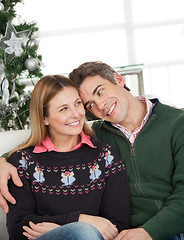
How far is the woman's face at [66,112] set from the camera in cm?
154

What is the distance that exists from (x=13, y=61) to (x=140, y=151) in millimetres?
1516

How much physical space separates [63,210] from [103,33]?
4375 mm

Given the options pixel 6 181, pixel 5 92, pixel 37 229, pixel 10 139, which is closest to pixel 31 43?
pixel 5 92

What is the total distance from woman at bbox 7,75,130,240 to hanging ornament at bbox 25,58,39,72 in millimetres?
1048

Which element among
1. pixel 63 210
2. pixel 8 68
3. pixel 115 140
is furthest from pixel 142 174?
pixel 8 68

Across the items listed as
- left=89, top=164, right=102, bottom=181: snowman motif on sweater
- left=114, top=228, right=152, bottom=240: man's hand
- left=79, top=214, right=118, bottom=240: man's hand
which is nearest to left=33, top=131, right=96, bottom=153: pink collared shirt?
left=89, top=164, right=102, bottom=181: snowman motif on sweater

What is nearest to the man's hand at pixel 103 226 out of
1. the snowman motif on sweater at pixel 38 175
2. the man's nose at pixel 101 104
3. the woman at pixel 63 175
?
the woman at pixel 63 175

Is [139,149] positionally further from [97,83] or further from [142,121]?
[97,83]

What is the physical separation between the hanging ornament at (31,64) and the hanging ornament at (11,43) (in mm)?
83

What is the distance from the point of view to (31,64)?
103 inches

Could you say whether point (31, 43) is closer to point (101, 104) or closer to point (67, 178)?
point (101, 104)

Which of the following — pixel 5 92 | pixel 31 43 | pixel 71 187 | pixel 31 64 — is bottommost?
pixel 71 187

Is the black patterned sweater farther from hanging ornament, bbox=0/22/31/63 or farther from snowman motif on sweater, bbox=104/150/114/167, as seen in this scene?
hanging ornament, bbox=0/22/31/63

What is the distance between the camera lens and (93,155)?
1.57m
